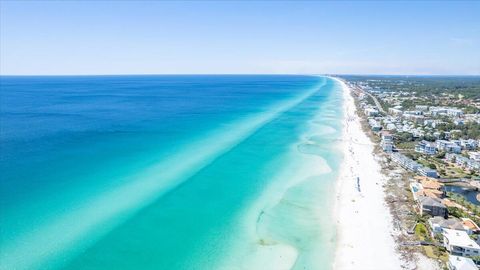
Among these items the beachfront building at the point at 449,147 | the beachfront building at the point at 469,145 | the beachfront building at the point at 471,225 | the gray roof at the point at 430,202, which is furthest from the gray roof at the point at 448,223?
the beachfront building at the point at 469,145

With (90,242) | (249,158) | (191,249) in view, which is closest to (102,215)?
(90,242)

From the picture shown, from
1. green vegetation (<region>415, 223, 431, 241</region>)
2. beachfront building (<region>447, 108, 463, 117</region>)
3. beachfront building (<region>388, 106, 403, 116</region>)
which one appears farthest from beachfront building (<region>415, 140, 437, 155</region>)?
beachfront building (<region>447, 108, 463, 117</region>)

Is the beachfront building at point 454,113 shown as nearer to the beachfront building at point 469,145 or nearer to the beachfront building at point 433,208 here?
the beachfront building at point 469,145

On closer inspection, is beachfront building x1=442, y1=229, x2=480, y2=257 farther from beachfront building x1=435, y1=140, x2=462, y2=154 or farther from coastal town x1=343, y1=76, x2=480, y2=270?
beachfront building x1=435, y1=140, x2=462, y2=154

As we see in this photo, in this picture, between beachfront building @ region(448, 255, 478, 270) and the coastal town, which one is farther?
the coastal town

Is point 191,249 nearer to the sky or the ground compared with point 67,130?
nearer to the ground

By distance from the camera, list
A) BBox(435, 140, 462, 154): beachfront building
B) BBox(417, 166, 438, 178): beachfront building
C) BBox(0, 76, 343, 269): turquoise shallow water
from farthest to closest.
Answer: BBox(435, 140, 462, 154): beachfront building < BBox(417, 166, 438, 178): beachfront building < BBox(0, 76, 343, 269): turquoise shallow water

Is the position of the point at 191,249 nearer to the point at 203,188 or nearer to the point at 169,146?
the point at 203,188
